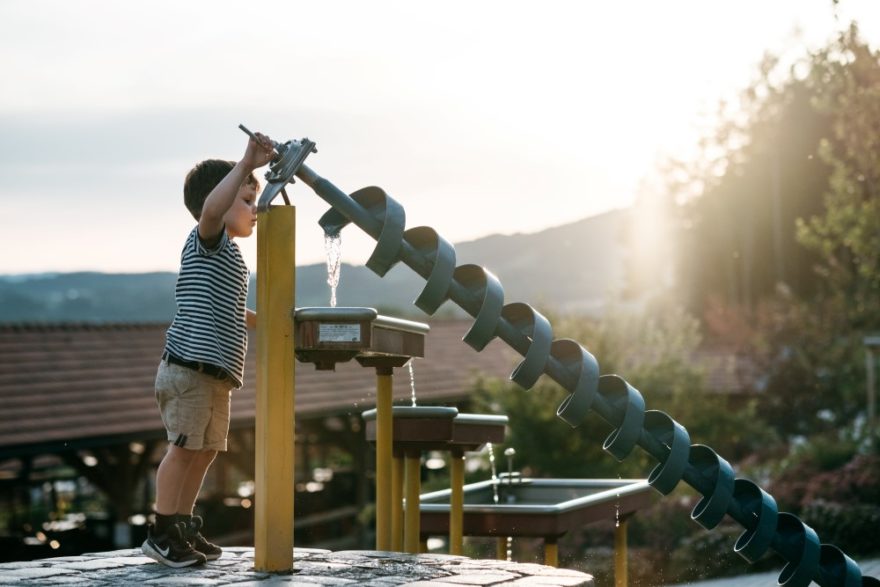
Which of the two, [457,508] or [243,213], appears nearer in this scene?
[243,213]

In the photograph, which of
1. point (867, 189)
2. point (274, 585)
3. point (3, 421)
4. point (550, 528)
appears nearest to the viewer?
point (274, 585)

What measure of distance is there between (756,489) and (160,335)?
19.1 metres

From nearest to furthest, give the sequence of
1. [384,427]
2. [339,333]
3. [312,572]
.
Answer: [339,333] < [312,572] < [384,427]

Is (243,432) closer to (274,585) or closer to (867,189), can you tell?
(867,189)

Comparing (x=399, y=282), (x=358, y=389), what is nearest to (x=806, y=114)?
(x=358, y=389)

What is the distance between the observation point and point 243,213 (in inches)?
200

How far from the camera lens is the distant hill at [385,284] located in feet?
131

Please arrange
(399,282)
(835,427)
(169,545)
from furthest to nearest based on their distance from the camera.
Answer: (399,282) < (835,427) < (169,545)

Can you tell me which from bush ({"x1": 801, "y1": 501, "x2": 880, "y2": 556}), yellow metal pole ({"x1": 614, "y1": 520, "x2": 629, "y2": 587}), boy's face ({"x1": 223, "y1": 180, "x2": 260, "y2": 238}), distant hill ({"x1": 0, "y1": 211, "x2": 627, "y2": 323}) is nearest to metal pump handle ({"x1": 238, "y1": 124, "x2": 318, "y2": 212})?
boy's face ({"x1": 223, "y1": 180, "x2": 260, "y2": 238})

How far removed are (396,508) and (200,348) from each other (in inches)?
→ 51.8

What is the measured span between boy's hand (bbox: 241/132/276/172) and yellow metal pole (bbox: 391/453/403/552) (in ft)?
5.40

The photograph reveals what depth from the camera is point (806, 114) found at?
4422 cm

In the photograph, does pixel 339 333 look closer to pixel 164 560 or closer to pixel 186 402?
pixel 186 402

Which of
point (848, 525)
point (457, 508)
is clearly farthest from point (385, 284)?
point (457, 508)
